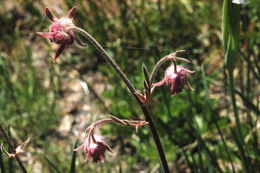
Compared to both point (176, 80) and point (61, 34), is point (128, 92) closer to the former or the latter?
point (176, 80)

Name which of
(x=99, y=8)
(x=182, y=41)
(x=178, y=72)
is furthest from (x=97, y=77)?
(x=178, y=72)

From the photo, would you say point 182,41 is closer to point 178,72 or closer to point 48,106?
point 48,106

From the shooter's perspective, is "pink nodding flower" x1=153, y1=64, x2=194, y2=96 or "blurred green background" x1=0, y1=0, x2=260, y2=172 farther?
"blurred green background" x1=0, y1=0, x2=260, y2=172

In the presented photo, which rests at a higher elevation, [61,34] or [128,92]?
[61,34]

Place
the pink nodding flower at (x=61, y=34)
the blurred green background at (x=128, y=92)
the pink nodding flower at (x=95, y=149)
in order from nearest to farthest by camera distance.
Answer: the pink nodding flower at (x=61, y=34)
the pink nodding flower at (x=95, y=149)
the blurred green background at (x=128, y=92)

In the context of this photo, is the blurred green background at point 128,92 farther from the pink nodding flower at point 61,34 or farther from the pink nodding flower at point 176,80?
the pink nodding flower at point 61,34

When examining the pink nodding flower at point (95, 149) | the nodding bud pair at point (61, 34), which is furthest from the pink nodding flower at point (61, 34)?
the pink nodding flower at point (95, 149)

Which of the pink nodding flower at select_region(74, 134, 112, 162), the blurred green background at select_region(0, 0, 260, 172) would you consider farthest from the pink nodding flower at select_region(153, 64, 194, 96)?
the blurred green background at select_region(0, 0, 260, 172)

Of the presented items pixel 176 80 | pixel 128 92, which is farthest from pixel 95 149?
pixel 128 92

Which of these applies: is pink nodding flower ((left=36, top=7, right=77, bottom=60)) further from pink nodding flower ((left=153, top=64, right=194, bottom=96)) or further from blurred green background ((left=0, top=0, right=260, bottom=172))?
blurred green background ((left=0, top=0, right=260, bottom=172))
